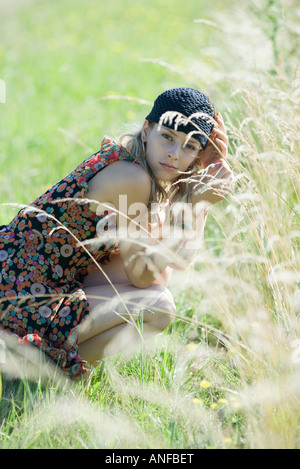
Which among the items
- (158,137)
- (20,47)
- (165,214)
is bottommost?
(20,47)

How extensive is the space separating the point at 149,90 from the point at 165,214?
3549 mm

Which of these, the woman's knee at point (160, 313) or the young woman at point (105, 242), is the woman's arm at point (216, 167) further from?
the woman's knee at point (160, 313)

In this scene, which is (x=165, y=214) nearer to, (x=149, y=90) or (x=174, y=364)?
(x=174, y=364)

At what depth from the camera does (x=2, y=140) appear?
4.72 metres

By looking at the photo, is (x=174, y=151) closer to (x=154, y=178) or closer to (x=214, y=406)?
(x=154, y=178)

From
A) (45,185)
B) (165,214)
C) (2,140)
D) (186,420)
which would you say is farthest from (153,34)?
(186,420)

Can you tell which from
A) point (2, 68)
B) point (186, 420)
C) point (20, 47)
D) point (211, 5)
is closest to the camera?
point (186, 420)

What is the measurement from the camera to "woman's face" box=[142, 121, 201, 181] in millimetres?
2146

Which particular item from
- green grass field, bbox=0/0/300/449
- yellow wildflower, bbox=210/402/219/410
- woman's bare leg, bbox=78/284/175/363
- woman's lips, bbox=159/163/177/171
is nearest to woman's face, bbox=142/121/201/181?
woman's lips, bbox=159/163/177/171

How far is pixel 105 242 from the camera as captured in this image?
6.97ft

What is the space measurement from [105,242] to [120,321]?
292mm

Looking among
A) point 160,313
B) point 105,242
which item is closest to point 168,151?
point 105,242

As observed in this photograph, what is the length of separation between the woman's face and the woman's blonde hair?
3 centimetres
